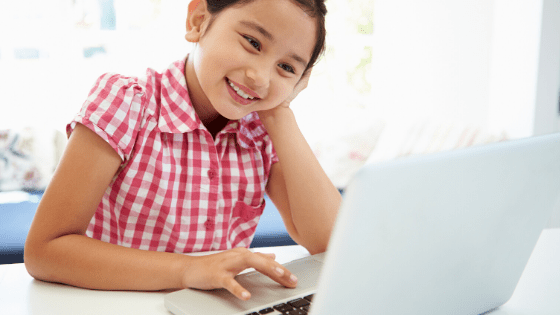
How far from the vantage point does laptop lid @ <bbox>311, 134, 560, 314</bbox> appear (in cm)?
30

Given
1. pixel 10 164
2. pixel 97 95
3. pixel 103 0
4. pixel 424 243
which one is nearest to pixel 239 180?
pixel 97 95

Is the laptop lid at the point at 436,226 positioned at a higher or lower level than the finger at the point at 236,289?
higher

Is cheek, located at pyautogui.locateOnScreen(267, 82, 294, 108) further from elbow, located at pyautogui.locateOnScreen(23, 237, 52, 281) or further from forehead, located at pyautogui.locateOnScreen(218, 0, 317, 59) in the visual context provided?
elbow, located at pyautogui.locateOnScreen(23, 237, 52, 281)

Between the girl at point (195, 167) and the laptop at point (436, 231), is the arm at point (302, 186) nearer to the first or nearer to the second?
the girl at point (195, 167)

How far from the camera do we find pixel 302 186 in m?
0.85

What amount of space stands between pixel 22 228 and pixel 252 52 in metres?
1.10

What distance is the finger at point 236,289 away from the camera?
496 mm

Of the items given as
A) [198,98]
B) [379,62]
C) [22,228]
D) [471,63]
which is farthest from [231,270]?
[379,62]

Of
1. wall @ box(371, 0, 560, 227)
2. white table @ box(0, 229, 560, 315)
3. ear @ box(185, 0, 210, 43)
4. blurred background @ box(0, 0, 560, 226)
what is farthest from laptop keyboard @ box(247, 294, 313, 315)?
wall @ box(371, 0, 560, 227)

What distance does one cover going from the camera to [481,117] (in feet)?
8.17

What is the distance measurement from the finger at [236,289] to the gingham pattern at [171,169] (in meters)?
0.30

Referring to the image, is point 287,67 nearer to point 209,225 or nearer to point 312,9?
point 312,9

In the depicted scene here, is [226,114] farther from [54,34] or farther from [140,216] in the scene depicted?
[54,34]

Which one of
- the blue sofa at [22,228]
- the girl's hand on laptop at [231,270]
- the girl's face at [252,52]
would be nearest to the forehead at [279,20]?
the girl's face at [252,52]
